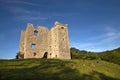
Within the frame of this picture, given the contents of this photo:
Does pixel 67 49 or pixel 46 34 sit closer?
pixel 67 49

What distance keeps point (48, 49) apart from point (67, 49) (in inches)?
315

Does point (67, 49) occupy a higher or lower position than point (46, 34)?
lower

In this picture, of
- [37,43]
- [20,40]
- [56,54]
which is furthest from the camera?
[20,40]

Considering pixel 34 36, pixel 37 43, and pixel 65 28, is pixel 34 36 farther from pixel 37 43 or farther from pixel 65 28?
pixel 65 28

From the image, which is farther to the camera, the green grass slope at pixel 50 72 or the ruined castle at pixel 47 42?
the ruined castle at pixel 47 42

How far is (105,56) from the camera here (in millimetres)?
59188

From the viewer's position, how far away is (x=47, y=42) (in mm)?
58062

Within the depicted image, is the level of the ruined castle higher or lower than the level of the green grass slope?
higher

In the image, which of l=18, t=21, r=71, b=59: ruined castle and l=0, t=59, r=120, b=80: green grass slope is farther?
l=18, t=21, r=71, b=59: ruined castle

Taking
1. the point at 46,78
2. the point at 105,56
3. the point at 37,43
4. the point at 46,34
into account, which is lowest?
the point at 46,78

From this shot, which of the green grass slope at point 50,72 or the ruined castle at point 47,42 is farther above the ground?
the ruined castle at point 47,42

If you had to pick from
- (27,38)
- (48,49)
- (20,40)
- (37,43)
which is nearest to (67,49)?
(48,49)

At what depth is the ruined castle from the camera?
52.5 metres

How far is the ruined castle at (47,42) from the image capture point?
52.5 m
